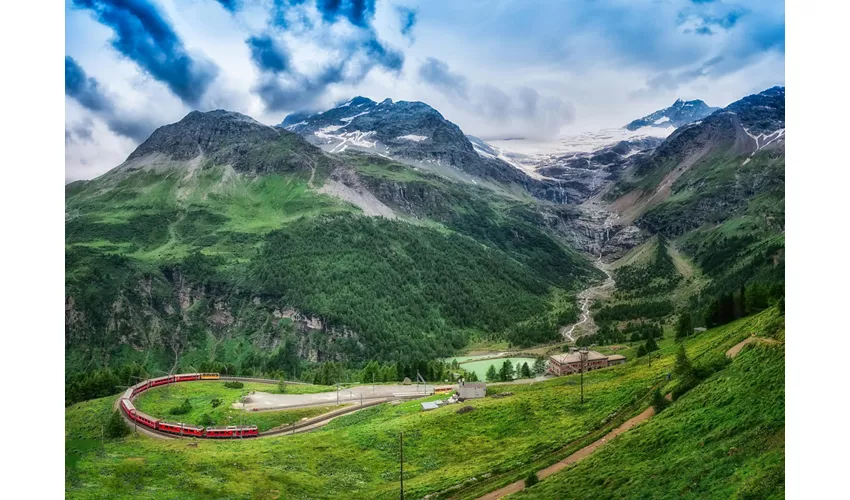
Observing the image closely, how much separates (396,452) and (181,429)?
21632 mm

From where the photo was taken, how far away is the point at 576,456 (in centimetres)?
2673

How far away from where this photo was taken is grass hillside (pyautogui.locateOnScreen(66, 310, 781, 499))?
86.9 feet

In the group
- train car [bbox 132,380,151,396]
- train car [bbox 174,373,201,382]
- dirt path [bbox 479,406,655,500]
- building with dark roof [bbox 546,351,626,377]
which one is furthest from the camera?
train car [bbox 174,373,201,382]

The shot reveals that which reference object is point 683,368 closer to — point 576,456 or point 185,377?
point 576,456

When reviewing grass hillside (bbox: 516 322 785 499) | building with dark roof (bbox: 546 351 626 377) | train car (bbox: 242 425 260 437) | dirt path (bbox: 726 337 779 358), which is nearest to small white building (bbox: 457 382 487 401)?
building with dark roof (bbox: 546 351 626 377)

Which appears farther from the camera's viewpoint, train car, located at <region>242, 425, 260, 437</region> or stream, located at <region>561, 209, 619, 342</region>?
stream, located at <region>561, 209, 619, 342</region>

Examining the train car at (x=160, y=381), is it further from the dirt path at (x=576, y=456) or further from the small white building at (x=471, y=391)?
the dirt path at (x=576, y=456)

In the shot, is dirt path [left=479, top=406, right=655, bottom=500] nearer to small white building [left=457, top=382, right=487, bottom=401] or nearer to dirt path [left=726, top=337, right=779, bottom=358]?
dirt path [left=726, top=337, right=779, bottom=358]

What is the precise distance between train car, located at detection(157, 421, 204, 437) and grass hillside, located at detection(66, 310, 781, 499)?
4.07 metres

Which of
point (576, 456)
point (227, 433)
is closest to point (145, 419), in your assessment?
point (227, 433)

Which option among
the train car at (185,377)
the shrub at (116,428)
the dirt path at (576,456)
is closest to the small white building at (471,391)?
the dirt path at (576,456)

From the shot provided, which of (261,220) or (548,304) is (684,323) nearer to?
(548,304)

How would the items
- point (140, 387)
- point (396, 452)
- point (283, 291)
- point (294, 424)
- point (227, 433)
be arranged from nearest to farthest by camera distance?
point (396, 452) → point (227, 433) → point (294, 424) → point (140, 387) → point (283, 291)

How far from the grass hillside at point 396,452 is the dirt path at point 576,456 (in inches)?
26.0
